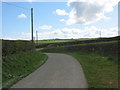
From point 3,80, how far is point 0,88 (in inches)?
71.0

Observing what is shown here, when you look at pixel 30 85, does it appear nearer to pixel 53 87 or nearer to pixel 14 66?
pixel 53 87

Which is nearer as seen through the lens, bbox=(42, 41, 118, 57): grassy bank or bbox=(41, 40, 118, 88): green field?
bbox=(41, 40, 118, 88): green field

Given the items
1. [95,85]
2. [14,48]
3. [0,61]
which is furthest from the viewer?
[14,48]

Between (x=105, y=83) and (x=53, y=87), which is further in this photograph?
(x=105, y=83)

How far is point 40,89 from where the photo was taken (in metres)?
9.01

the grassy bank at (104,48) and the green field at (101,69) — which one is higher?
the grassy bank at (104,48)

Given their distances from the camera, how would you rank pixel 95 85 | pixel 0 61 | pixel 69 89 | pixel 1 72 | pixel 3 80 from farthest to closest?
pixel 0 61 → pixel 1 72 → pixel 3 80 → pixel 95 85 → pixel 69 89

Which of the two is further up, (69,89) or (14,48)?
(14,48)

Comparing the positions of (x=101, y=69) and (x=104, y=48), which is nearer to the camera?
(x=101, y=69)

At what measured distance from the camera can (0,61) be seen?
1405cm

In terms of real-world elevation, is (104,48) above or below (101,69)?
above

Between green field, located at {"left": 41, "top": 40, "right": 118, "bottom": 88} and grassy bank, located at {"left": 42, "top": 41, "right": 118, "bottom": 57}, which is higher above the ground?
grassy bank, located at {"left": 42, "top": 41, "right": 118, "bottom": 57}

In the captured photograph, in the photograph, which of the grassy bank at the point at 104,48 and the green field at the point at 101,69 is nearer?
the green field at the point at 101,69

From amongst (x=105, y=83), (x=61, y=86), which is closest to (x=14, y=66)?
(x=61, y=86)
